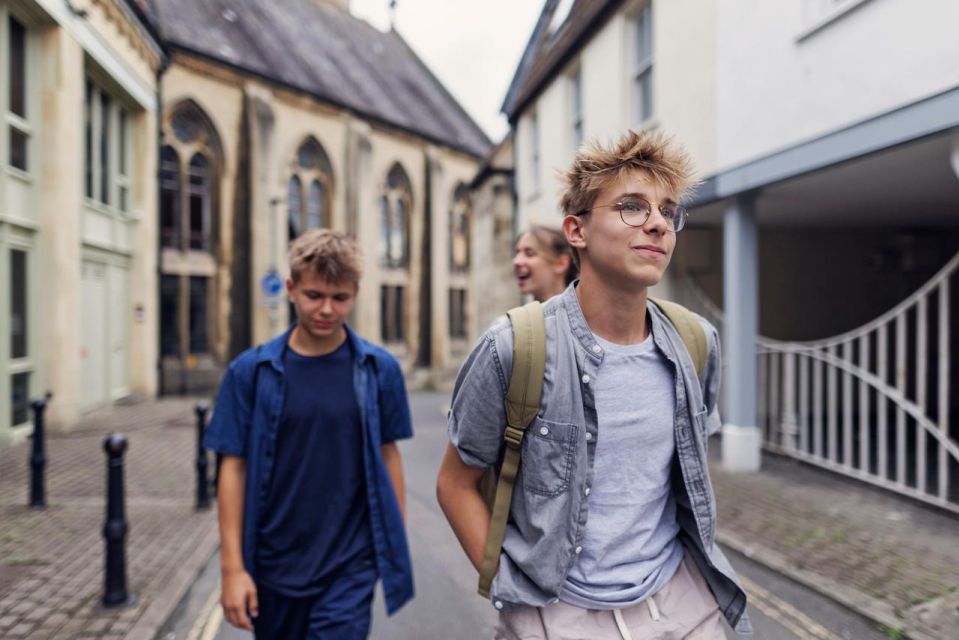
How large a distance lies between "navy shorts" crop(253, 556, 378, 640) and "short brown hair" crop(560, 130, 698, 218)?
156 cm

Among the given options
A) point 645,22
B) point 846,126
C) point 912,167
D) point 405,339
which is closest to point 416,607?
point 846,126

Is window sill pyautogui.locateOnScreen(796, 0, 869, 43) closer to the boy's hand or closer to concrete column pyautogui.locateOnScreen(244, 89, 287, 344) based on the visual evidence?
the boy's hand

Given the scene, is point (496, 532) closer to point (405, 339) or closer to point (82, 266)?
point (82, 266)

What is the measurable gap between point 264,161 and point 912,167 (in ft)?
64.7

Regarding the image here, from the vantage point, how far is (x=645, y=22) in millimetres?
9484

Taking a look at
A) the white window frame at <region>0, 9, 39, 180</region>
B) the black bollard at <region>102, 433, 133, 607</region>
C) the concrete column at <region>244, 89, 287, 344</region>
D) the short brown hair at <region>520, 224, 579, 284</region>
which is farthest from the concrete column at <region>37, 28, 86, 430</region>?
the concrete column at <region>244, 89, 287, 344</region>

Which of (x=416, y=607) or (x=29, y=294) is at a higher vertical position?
(x=29, y=294)

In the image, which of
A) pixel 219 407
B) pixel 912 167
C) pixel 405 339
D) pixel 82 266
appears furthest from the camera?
pixel 405 339

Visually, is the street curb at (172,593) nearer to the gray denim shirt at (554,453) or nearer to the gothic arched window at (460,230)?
the gray denim shirt at (554,453)

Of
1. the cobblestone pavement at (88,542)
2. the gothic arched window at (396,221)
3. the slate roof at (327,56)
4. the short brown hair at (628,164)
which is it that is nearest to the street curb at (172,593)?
the cobblestone pavement at (88,542)

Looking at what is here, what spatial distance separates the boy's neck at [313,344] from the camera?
8.38 ft

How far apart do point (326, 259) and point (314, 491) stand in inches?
33.9

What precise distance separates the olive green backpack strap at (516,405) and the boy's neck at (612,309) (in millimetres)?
166

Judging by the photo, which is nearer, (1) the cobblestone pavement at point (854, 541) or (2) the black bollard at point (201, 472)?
(1) the cobblestone pavement at point (854, 541)
